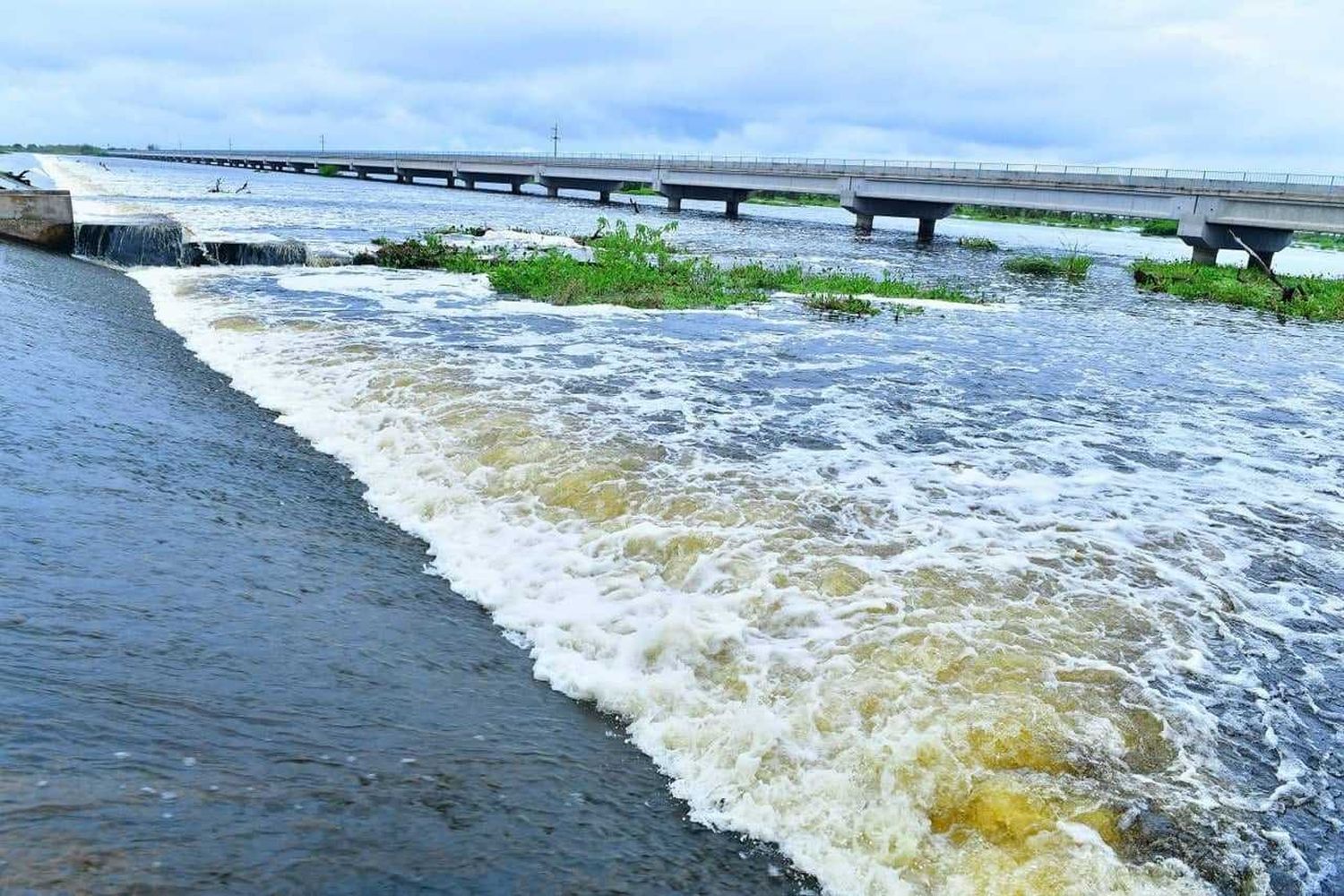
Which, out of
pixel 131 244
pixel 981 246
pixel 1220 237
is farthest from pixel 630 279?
pixel 981 246

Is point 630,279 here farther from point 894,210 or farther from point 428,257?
point 894,210

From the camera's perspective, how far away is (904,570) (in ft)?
26.6

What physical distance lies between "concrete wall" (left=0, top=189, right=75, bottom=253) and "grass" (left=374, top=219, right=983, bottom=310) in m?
9.20

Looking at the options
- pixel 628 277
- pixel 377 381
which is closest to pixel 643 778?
pixel 377 381

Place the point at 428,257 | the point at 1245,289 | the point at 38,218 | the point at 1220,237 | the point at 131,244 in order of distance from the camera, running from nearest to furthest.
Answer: the point at 38,218 → the point at 131,244 → the point at 428,257 → the point at 1245,289 → the point at 1220,237

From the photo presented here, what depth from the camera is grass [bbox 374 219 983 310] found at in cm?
2516

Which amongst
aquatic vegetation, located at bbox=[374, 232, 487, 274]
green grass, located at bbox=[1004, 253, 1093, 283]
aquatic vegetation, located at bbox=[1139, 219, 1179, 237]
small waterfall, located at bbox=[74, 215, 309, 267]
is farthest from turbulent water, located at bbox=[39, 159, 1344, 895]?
aquatic vegetation, located at bbox=[1139, 219, 1179, 237]

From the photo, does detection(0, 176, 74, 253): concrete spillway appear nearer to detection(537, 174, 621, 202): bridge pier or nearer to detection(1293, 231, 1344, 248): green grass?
detection(537, 174, 621, 202): bridge pier

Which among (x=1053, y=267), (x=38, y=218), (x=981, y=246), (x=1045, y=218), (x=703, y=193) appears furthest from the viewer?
(x=1045, y=218)

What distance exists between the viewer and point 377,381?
14094 mm

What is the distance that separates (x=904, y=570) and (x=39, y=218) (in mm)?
29344

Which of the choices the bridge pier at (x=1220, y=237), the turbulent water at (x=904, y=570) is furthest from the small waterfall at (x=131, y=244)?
the bridge pier at (x=1220, y=237)

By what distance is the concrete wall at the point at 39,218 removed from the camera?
26.2 meters

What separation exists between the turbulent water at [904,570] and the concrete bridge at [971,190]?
3338 cm
